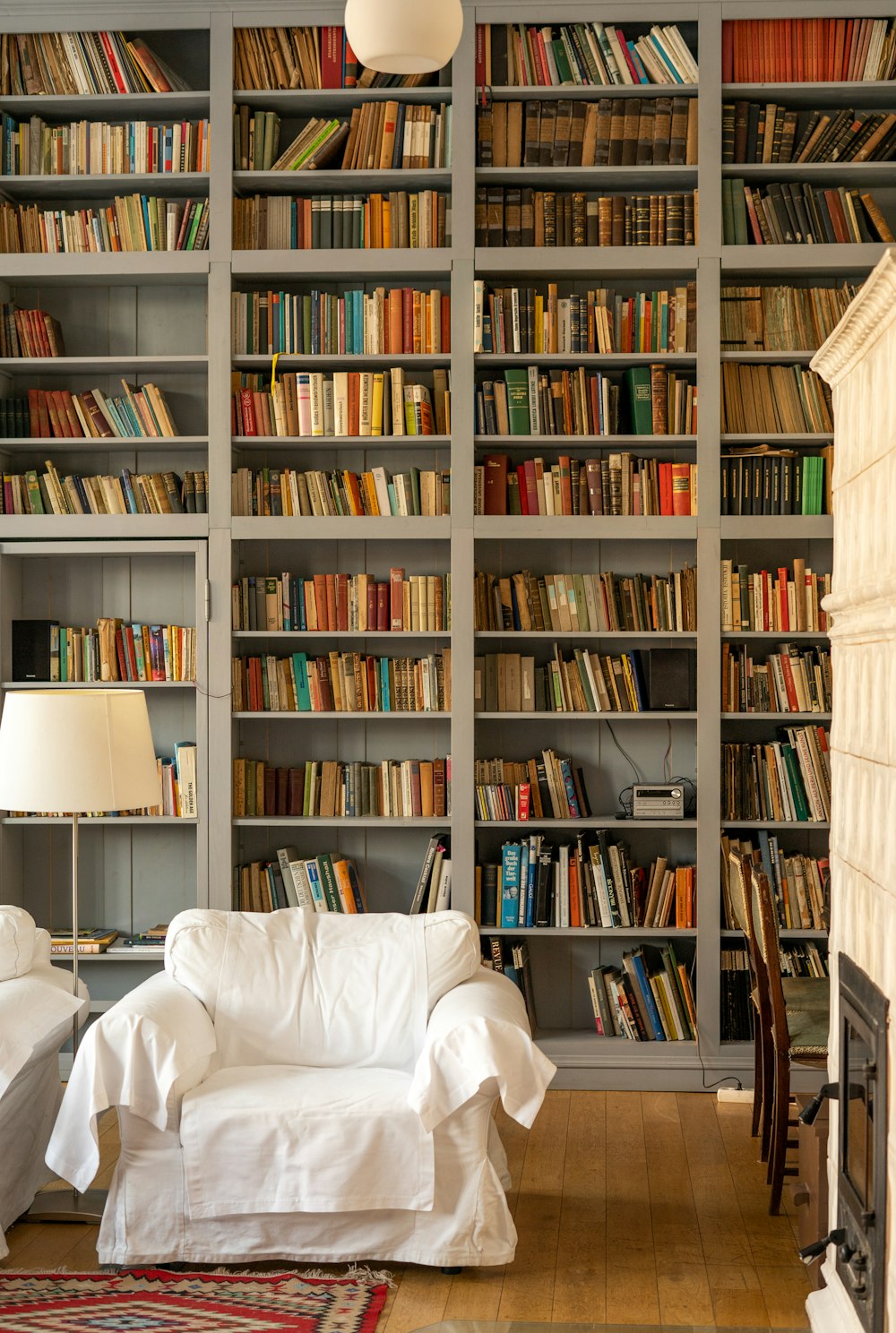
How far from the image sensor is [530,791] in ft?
15.6

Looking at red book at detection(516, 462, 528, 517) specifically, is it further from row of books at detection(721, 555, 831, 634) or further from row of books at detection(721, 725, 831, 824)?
row of books at detection(721, 725, 831, 824)

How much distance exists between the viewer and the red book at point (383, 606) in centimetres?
479

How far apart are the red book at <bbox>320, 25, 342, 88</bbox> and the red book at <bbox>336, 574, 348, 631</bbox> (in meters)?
1.81

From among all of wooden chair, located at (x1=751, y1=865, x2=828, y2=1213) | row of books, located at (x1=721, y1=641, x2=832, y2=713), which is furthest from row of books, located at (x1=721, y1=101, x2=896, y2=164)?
wooden chair, located at (x1=751, y1=865, x2=828, y2=1213)

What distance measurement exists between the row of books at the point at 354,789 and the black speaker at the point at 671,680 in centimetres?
80

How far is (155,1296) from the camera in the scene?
3.01m

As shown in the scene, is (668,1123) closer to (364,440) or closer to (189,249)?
(364,440)

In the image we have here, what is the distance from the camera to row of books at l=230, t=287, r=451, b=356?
475 cm

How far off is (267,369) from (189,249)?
511 mm

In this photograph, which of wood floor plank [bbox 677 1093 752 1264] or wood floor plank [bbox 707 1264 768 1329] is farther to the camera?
wood floor plank [bbox 677 1093 752 1264]

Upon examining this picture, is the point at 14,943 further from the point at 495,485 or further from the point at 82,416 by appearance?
the point at 495,485

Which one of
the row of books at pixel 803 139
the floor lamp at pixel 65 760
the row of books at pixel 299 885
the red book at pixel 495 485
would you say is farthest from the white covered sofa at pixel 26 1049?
the row of books at pixel 803 139

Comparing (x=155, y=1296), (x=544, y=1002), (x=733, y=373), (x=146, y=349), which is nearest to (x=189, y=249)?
(x=146, y=349)

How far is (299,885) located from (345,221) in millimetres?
2478
